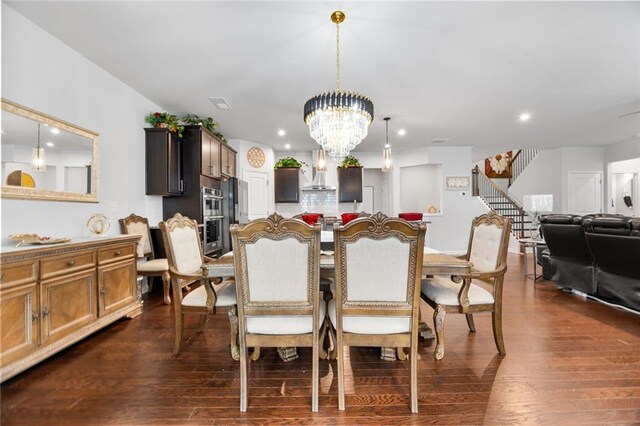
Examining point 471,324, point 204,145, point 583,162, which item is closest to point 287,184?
point 204,145

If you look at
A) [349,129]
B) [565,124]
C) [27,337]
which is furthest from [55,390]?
[565,124]

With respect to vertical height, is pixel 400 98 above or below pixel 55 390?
above

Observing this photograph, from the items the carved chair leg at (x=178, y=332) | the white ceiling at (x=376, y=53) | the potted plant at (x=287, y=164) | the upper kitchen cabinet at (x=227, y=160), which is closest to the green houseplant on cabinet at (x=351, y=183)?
the potted plant at (x=287, y=164)

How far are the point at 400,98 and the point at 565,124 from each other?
148 inches

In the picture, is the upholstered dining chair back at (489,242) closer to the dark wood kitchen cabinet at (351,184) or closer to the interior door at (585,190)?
the dark wood kitchen cabinet at (351,184)

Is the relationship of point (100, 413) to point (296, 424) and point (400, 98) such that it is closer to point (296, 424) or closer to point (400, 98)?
point (296, 424)

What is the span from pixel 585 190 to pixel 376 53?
318 inches

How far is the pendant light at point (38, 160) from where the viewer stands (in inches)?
95.7

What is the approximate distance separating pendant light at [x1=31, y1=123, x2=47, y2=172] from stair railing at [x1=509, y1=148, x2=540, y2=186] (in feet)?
35.6

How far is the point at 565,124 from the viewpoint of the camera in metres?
5.40

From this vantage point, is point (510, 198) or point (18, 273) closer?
point (18, 273)

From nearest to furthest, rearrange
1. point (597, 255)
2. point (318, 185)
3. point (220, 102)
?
point (597, 255)
point (220, 102)
point (318, 185)

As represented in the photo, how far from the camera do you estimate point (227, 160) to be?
5.32m

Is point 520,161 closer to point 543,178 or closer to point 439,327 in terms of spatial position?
point 543,178
